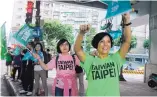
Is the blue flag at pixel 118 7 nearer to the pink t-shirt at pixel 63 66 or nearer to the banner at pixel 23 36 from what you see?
the pink t-shirt at pixel 63 66

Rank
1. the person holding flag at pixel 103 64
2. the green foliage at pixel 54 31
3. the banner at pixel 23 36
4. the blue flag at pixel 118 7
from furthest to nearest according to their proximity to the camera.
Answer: the green foliage at pixel 54 31 < the banner at pixel 23 36 < the blue flag at pixel 118 7 < the person holding flag at pixel 103 64

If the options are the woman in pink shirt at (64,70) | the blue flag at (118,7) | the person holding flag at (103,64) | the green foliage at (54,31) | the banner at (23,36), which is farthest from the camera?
the green foliage at (54,31)

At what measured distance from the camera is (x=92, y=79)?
116 inches

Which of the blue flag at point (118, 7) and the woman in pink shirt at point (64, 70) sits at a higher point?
the blue flag at point (118, 7)

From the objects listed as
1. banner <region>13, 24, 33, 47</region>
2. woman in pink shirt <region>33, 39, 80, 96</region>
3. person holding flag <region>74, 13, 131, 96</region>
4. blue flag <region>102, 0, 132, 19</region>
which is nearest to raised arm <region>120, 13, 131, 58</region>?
person holding flag <region>74, 13, 131, 96</region>

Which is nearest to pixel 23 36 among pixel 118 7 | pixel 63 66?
pixel 63 66

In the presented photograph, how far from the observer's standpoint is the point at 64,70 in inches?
161

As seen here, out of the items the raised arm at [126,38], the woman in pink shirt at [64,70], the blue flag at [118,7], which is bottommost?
the woman in pink shirt at [64,70]

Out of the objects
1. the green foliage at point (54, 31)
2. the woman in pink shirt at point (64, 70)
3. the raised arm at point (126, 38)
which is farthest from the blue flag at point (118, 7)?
the green foliage at point (54, 31)

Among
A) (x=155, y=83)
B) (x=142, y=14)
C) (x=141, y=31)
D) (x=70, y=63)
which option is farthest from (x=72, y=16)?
(x=70, y=63)

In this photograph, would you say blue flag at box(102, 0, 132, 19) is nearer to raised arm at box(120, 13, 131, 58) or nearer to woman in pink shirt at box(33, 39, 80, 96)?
raised arm at box(120, 13, 131, 58)

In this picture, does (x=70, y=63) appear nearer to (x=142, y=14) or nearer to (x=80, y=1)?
(x=80, y=1)

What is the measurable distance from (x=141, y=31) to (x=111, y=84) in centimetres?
4422

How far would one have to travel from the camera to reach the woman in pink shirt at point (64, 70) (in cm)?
403
